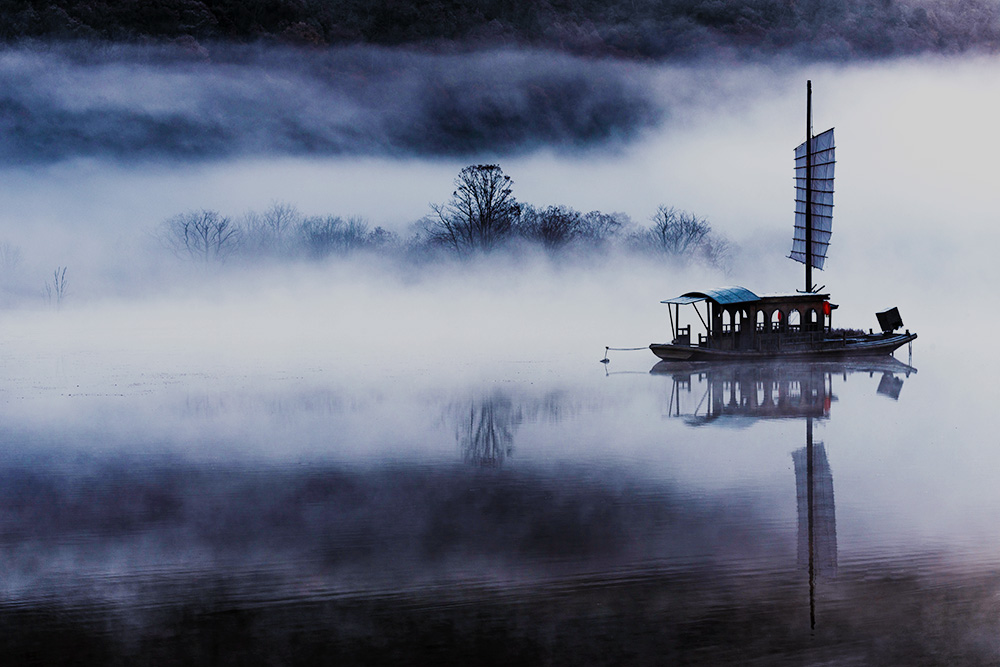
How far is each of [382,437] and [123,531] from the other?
449 inches

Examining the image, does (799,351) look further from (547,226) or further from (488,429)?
(547,226)

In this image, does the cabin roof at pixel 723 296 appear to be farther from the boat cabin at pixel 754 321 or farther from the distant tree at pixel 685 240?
the distant tree at pixel 685 240

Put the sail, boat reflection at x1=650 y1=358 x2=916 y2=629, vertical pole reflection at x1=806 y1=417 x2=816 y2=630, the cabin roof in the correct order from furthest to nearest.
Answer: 1. the sail
2. the cabin roof
3. boat reflection at x1=650 y1=358 x2=916 y2=629
4. vertical pole reflection at x1=806 y1=417 x2=816 y2=630

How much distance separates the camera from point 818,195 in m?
67.4

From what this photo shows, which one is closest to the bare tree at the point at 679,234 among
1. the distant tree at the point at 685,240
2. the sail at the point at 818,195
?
the distant tree at the point at 685,240

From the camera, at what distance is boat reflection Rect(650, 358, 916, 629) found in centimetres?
1655

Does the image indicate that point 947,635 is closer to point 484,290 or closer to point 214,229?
point 484,290

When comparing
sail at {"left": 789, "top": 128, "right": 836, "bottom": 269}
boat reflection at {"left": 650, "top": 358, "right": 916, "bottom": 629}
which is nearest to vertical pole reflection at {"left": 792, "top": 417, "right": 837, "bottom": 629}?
boat reflection at {"left": 650, "top": 358, "right": 916, "bottom": 629}

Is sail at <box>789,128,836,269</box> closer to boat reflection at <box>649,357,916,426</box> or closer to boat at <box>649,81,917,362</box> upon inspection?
boat at <box>649,81,917,362</box>

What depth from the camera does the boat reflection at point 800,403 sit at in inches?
651

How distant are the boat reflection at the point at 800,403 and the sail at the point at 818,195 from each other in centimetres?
998

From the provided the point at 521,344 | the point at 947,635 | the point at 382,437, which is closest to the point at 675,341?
the point at 521,344

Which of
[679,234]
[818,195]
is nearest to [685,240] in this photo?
[679,234]

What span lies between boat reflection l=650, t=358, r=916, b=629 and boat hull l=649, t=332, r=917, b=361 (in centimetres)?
88
